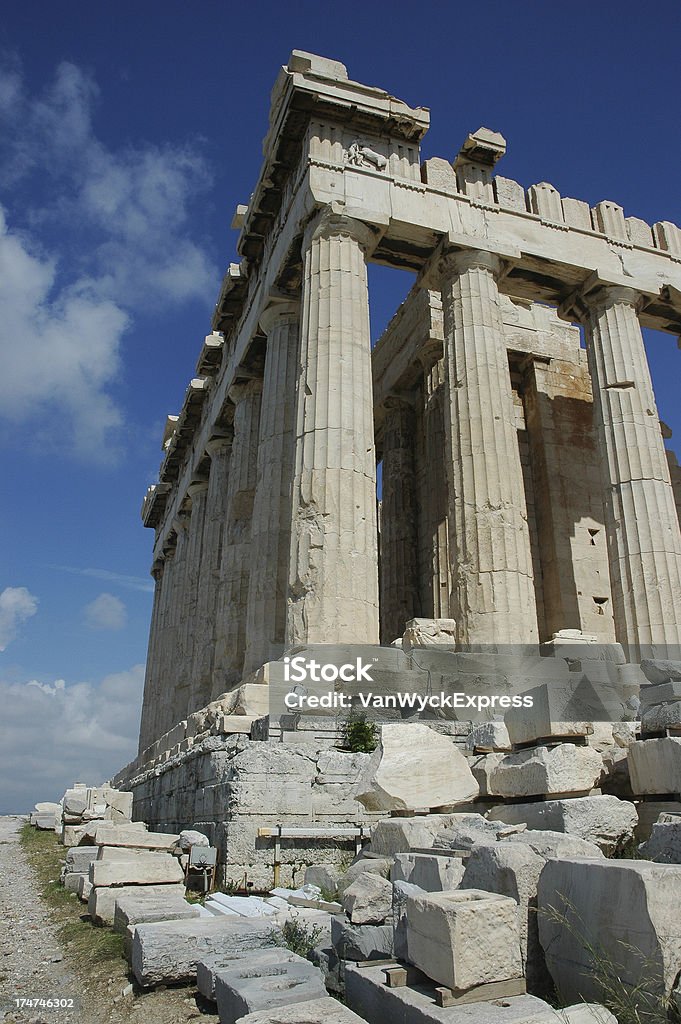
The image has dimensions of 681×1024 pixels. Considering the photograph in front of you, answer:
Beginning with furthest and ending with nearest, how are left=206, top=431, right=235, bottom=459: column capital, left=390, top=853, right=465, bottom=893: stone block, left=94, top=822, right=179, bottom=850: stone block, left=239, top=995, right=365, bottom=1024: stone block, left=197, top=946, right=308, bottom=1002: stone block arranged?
left=206, top=431, right=235, bottom=459: column capital
left=94, top=822, right=179, bottom=850: stone block
left=390, top=853, right=465, bottom=893: stone block
left=197, top=946, right=308, bottom=1002: stone block
left=239, top=995, right=365, bottom=1024: stone block

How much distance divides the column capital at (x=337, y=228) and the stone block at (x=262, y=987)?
569 inches

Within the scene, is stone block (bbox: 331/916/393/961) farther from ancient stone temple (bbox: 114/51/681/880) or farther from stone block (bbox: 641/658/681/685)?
stone block (bbox: 641/658/681/685)

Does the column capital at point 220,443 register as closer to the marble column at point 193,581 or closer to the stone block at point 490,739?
the marble column at point 193,581

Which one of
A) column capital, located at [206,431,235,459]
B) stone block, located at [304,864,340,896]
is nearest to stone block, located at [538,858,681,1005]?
stone block, located at [304,864,340,896]

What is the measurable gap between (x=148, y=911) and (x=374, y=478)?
371 inches

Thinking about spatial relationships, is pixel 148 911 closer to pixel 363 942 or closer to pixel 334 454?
pixel 363 942

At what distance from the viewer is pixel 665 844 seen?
4.98 m

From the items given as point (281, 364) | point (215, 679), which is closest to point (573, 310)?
point (281, 364)

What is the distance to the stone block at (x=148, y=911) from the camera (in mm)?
6324

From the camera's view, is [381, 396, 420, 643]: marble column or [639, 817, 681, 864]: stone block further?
[381, 396, 420, 643]: marble column

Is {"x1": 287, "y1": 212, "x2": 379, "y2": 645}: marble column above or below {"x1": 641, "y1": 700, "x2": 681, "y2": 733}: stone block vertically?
above

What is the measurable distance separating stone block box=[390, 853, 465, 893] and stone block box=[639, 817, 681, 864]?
1250 millimetres

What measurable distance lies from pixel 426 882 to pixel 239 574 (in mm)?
16267

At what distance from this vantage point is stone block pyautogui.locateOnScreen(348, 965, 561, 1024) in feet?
11.4
